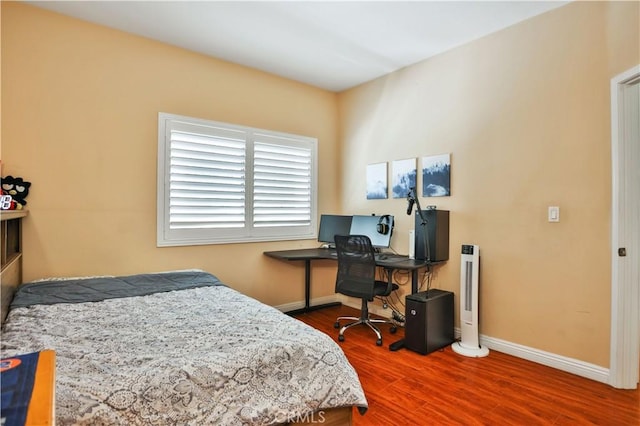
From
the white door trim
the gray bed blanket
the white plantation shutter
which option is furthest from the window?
the white door trim

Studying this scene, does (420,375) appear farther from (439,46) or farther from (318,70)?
(318,70)

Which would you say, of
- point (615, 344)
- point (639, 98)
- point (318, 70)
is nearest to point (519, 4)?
point (639, 98)

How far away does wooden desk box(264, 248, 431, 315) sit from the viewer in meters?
3.21

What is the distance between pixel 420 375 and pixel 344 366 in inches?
46.5

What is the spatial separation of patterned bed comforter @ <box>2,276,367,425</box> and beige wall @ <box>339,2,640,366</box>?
1987 millimetres

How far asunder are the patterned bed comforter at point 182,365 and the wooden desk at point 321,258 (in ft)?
4.99

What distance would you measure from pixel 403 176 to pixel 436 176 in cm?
42

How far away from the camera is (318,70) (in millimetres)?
3969

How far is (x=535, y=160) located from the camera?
2848 millimetres

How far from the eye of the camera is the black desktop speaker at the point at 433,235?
329 cm

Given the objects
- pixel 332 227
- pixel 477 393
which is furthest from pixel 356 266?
pixel 477 393

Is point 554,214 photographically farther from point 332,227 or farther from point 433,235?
point 332,227

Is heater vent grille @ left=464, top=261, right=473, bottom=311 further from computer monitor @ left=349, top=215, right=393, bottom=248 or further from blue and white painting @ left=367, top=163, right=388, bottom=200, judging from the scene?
blue and white painting @ left=367, top=163, right=388, bottom=200

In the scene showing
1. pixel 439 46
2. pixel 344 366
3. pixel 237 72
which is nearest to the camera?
pixel 344 366
